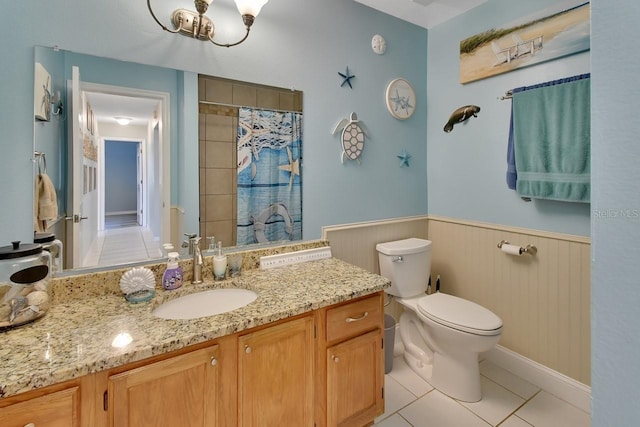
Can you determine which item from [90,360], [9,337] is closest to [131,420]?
[90,360]

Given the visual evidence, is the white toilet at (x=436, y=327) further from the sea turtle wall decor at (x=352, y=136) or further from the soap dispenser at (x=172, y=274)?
the soap dispenser at (x=172, y=274)

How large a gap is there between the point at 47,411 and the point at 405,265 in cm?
190

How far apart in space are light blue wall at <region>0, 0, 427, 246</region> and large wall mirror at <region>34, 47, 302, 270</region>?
44 millimetres

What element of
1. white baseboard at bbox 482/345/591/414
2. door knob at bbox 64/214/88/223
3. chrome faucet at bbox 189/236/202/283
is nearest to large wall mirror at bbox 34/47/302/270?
door knob at bbox 64/214/88/223

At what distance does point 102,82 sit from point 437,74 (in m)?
2.29

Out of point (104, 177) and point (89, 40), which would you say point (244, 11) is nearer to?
point (89, 40)

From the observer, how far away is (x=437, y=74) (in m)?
2.48

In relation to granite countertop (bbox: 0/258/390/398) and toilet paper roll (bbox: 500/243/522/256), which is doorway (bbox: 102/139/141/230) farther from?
toilet paper roll (bbox: 500/243/522/256)

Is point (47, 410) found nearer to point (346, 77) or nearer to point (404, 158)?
point (346, 77)

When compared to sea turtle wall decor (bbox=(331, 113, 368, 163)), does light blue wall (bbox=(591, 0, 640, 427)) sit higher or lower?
lower

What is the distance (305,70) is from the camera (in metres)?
1.89

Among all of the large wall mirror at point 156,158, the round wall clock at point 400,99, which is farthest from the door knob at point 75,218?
the round wall clock at point 400,99

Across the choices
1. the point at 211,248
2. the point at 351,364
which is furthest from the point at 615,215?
the point at 211,248

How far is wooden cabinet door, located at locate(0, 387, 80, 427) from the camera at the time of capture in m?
0.79
